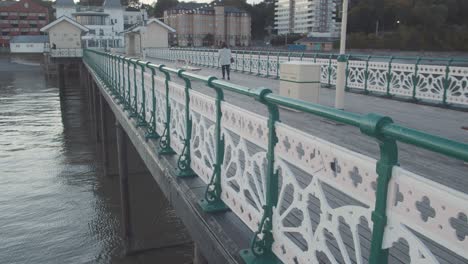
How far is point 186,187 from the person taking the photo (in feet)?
14.5

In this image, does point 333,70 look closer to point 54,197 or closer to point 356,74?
point 356,74

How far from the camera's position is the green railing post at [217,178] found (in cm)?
363

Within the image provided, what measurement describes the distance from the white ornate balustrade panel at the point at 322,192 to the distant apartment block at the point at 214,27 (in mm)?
89964

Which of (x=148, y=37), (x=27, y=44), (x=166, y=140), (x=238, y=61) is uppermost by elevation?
(x=148, y=37)

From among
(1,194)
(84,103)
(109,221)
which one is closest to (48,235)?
(109,221)

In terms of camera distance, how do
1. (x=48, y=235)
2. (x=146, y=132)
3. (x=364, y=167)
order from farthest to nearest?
(x=48, y=235) → (x=146, y=132) → (x=364, y=167)

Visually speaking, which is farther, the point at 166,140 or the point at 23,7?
the point at 23,7

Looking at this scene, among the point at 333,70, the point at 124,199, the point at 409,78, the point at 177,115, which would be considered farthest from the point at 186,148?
the point at 333,70

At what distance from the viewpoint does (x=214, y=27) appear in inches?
3824

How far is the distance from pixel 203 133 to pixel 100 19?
69196 millimetres

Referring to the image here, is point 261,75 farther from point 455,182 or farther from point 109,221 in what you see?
point 455,182

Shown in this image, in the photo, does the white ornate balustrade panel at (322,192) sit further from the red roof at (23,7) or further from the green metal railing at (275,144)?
the red roof at (23,7)

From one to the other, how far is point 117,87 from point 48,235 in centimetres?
424

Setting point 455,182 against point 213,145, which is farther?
point 455,182
